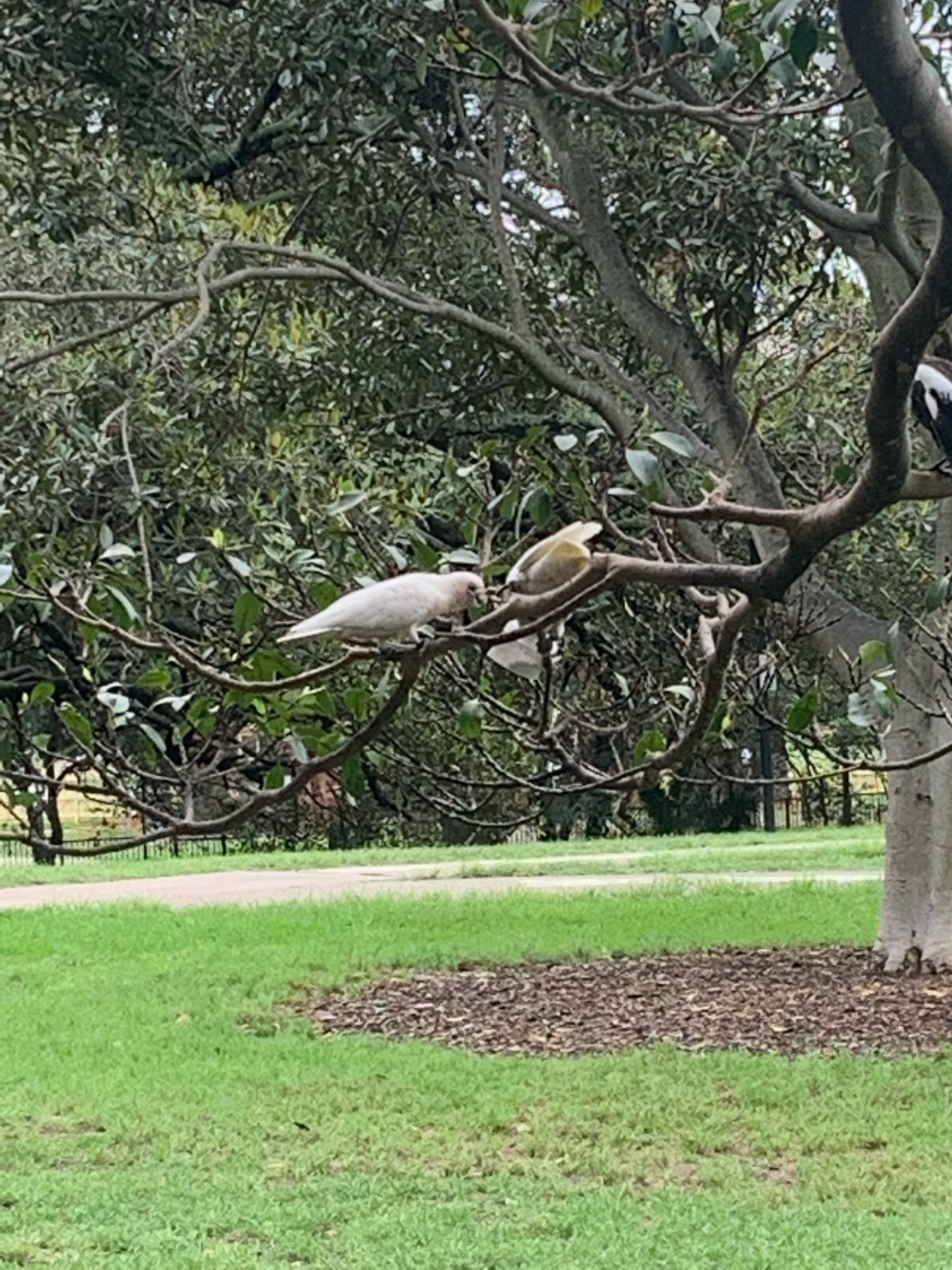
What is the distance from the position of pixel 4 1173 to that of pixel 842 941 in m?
4.60

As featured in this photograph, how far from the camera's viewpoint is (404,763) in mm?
2543

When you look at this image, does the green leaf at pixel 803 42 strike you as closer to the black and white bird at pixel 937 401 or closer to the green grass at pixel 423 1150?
the black and white bird at pixel 937 401

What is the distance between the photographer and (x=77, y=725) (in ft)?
6.28

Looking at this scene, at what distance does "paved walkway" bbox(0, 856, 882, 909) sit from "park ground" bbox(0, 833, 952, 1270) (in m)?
3.36

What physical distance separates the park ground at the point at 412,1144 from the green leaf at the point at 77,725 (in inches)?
84.6

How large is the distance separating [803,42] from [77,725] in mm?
1131

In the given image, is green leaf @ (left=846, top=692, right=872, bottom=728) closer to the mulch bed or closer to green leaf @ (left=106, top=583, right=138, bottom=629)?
green leaf @ (left=106, top=583, right=138, bottom=629)

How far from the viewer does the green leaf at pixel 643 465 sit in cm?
170

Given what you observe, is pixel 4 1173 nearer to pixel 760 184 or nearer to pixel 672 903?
pixel 760 184

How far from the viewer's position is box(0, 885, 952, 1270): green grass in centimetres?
378

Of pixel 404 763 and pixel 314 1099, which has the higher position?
pixel 404 763

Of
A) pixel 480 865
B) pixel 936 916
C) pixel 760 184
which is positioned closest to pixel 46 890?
pixel 480 865

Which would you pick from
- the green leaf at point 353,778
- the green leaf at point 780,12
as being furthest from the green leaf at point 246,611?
the green leaf at point 780,12

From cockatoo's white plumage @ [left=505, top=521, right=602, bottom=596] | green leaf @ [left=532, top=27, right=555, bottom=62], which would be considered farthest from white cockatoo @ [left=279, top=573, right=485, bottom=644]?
green leaf @ [left=532, top=27, right=555, bottom=62]
